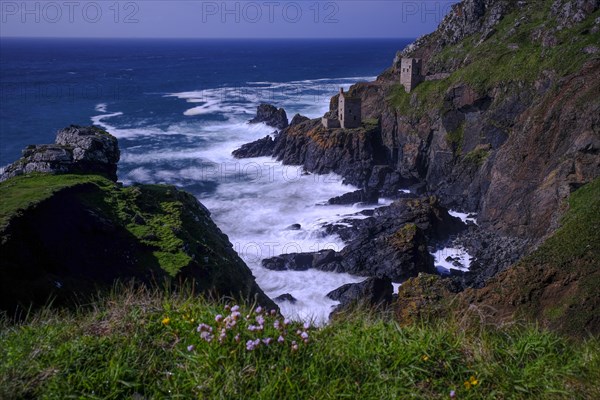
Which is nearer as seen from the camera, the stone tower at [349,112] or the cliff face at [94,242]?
the cliff face at [94,242]

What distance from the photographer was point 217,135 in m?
67.2

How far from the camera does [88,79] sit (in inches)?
4631

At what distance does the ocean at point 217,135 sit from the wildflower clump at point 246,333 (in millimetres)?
736

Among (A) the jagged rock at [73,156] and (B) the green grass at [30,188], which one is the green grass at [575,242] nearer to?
(B) the green grass at [30,188]

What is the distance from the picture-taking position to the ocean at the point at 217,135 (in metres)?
35.2

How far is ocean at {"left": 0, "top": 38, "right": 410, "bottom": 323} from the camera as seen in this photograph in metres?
35.2

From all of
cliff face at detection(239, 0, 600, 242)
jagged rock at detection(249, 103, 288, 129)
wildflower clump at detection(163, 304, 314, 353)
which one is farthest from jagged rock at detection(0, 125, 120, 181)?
jagged rock at detection(249, 103, 288, 129)

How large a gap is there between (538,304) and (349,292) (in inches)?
385

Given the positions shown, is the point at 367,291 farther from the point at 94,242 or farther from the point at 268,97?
the point at 268,97

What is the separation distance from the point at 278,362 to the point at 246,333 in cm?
49

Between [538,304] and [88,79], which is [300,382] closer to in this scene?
[538,304]

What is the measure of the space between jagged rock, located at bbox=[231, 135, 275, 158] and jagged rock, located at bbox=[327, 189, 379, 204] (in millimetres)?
16781

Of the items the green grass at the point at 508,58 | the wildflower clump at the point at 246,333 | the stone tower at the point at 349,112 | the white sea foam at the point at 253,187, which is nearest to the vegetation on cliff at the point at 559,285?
the white sea foam at the point at 253,187

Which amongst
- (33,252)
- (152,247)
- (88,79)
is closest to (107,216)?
(152,247)
